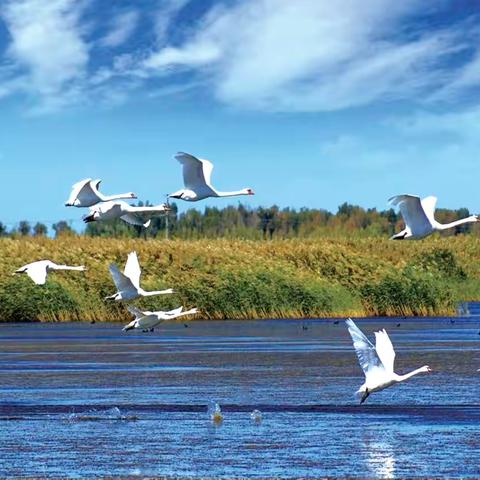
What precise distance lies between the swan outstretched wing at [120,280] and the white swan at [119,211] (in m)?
2.83

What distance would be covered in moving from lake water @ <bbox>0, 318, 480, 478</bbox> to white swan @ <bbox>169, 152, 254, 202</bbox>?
3.44m

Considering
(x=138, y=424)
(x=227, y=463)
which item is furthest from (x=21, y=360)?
(x=227, y=463)

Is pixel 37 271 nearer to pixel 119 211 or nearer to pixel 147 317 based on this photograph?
pixel 119 211

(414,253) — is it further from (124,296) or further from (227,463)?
(227,463)

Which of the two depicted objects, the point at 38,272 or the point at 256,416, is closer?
the point at 256,416

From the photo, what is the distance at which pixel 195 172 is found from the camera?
25094 mm

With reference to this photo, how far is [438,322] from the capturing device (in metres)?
54.7

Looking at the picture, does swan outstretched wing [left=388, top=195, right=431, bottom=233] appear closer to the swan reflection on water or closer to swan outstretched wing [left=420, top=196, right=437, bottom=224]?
swan outstretched wing [left=420, top=196, right=437, bottom=224]

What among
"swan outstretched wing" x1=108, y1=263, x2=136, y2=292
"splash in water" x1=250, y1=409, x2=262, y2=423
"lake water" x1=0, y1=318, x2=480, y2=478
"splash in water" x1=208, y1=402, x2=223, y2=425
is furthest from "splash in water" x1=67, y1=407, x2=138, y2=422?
"swan outstretched wing" x1=108, y1=263, x2=136, y2=292

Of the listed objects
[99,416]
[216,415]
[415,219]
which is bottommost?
[216,415]

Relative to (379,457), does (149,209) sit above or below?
above

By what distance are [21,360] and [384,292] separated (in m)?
25.2

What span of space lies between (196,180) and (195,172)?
25 cm

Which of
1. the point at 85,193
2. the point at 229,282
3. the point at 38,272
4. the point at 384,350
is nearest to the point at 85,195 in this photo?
the point at 85,193
